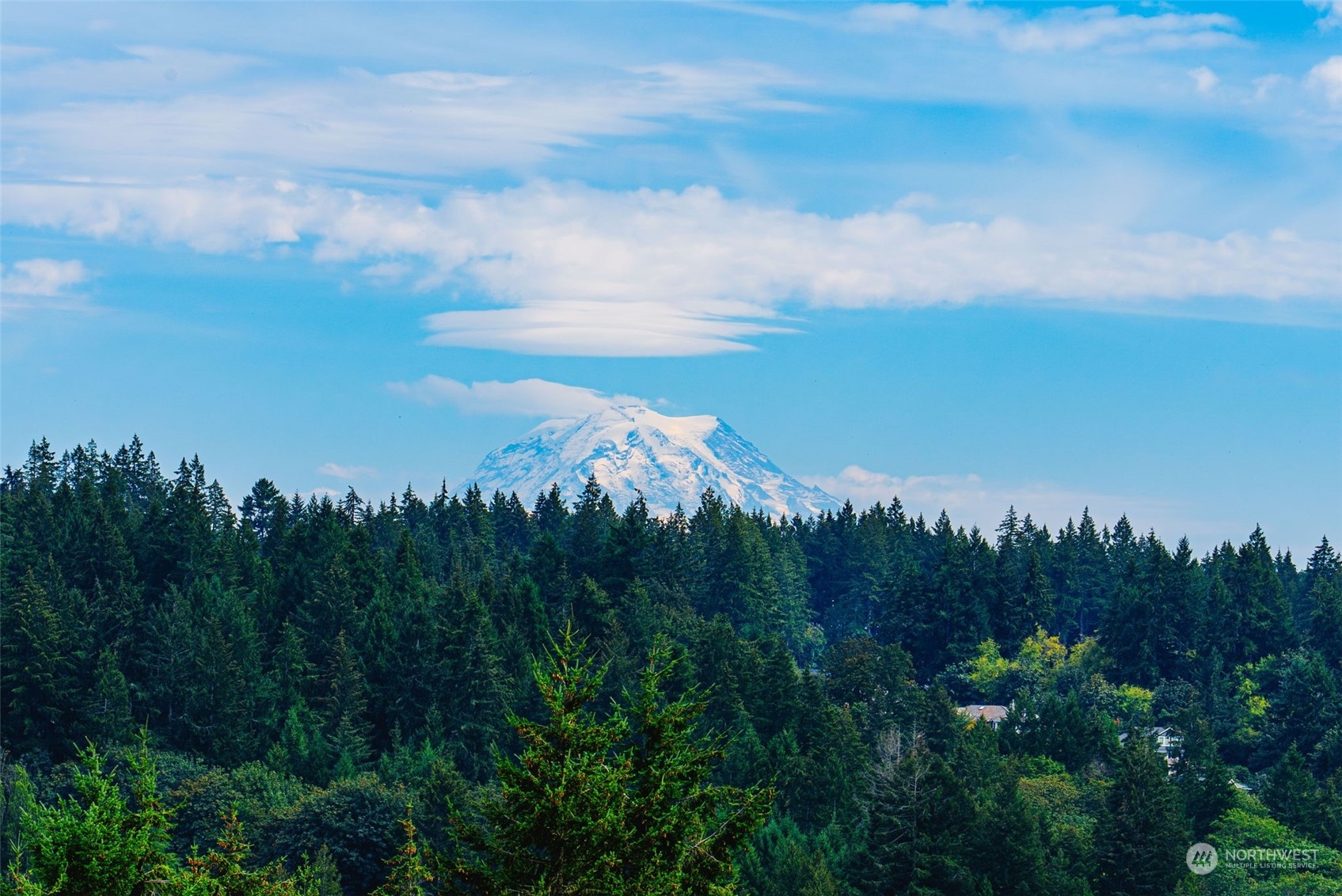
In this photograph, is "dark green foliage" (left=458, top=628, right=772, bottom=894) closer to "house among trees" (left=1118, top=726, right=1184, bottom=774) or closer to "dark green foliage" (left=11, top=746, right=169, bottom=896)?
"dark green foliage" (left=11, top=746, right=169, bottom=896)

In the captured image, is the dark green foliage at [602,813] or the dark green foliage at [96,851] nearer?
the dark green foliage at [96,851]

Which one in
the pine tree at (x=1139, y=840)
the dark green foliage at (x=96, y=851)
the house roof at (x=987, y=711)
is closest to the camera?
the dark green foliage at (x=96, y=851)

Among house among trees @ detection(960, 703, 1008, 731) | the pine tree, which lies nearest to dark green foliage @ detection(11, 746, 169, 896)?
the pine tree

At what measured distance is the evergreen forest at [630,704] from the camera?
19.8 metres

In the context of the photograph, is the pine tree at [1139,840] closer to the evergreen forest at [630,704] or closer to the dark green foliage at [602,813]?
the evergreen forest at [630,704]

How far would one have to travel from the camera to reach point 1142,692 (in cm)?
10488

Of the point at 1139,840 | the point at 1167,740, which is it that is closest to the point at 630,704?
the point at 1139,840

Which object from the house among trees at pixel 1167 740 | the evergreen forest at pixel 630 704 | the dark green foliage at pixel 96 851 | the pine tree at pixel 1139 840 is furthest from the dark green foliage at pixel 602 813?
the house among trees at pixel 1167 740

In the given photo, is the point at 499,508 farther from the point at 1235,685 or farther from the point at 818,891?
the point at 818,891

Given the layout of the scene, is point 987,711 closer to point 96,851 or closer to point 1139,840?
point 1139,840

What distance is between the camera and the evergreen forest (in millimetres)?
19812

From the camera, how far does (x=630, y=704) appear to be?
2133 inches

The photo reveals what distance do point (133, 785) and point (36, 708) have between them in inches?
2709

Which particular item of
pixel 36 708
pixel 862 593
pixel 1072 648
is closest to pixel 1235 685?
pixel 1072 648
